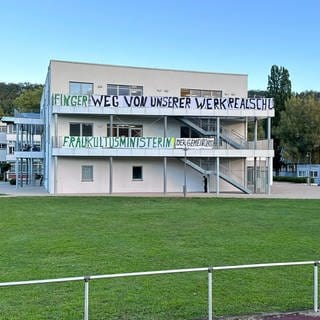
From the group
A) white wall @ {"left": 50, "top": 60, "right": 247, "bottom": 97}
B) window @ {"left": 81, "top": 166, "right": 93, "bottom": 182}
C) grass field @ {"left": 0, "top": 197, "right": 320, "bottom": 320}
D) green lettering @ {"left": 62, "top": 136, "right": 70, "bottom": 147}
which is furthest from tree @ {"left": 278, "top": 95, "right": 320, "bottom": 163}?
grass field @ {"left": 0, "top": 197, "right": 320, "bottom": 320}

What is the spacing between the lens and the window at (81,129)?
125 feet

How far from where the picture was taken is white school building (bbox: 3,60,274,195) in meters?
36.4

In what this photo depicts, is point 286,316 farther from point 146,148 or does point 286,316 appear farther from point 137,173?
point 137,173

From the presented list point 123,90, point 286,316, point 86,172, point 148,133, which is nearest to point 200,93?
point 148,133

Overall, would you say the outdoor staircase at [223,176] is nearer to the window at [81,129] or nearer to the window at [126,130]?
the window at [126,130]

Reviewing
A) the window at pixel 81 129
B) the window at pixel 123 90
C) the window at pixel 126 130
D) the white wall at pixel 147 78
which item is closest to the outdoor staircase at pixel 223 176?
the window at pixel 126 130

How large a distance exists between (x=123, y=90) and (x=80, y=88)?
339 cm

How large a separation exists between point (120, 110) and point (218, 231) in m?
21.4

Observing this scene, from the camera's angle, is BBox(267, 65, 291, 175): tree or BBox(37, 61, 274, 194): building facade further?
BBox(267, 65, 291, 175): tree

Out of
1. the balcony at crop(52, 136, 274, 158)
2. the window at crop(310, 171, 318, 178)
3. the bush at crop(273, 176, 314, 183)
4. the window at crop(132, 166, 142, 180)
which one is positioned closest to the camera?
the balcony at crop(52, 136, 274, 158)

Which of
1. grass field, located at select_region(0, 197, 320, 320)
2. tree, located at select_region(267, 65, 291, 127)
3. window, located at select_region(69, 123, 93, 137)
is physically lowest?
grass field, located at select_region(0, 197, 320, 320)

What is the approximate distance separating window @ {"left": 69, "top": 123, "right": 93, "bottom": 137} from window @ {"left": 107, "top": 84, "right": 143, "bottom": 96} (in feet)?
9.94

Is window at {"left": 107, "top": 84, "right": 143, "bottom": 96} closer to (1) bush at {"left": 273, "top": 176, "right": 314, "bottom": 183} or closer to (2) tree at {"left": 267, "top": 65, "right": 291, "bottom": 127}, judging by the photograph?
(1) bush at {"left": 273, "top": 176, "right": 314, "bottom": 183}

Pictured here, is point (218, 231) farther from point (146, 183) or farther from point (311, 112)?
point (311, 112)
